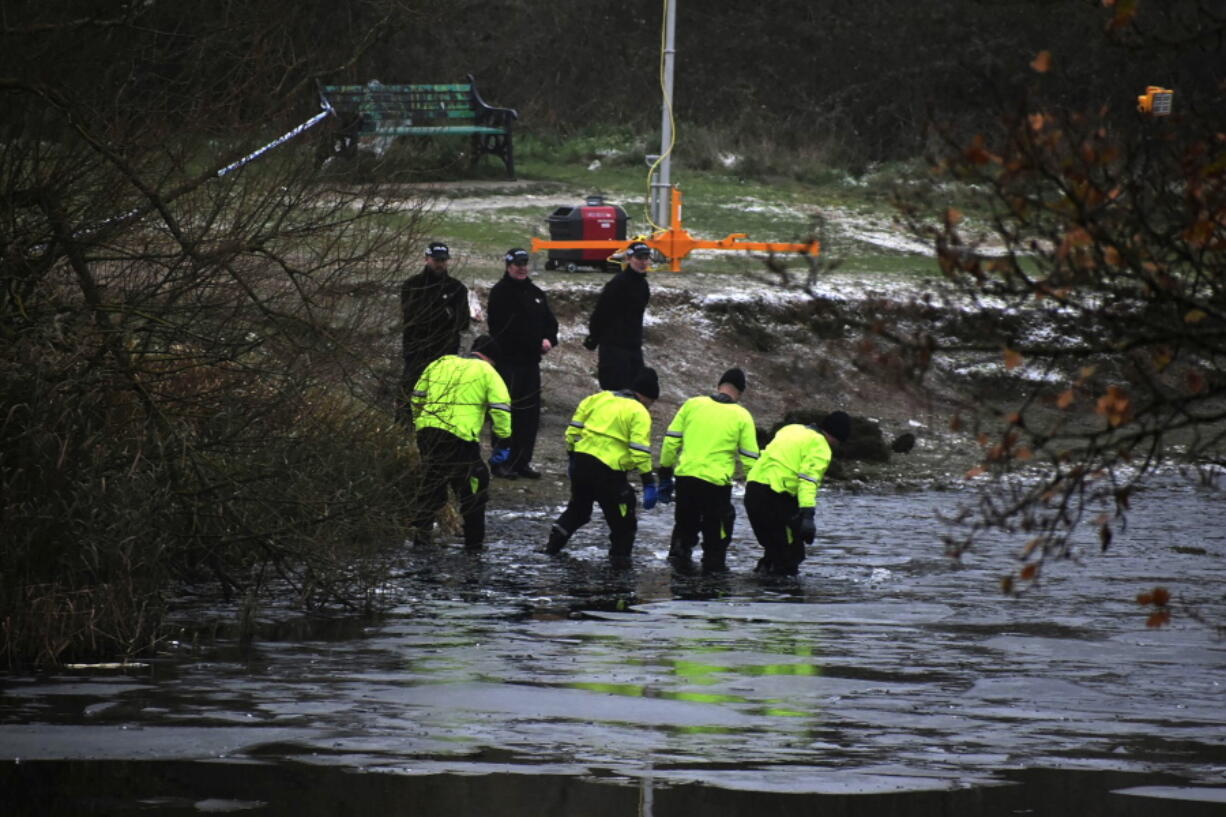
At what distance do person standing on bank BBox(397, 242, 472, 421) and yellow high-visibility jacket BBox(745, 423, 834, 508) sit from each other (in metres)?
2.87

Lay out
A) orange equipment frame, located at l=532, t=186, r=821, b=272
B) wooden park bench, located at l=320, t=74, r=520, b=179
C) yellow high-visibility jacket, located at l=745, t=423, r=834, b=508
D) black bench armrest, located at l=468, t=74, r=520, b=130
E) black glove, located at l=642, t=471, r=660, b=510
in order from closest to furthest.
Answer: yellow high-visibility jacket, located at l=745, t=423, r=834, b=508 < black glove, located at l=642, t=471, r=660, b=510 < orange equipment frame, located at l=532, t=186, r=821, b=272 < wooden park bench, located at l=320, t=74, r=520, b=179 < black bench armrest, located at l=468, t=74, r=520, b=130

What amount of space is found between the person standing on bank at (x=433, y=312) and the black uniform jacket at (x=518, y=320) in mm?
1181

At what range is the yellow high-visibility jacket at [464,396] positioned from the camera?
14.9 meters

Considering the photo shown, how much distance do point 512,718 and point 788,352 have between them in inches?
653

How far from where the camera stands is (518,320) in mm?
18344

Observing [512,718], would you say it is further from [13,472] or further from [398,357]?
[398,357]

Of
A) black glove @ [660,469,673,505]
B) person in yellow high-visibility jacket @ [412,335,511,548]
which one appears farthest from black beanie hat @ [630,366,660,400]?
person in yellow high-visibility jacket @ [412,335,511,548]

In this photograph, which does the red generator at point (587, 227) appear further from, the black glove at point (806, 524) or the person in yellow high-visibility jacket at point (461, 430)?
the black glove at point (806, 524)

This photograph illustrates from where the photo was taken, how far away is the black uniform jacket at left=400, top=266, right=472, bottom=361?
15.3m

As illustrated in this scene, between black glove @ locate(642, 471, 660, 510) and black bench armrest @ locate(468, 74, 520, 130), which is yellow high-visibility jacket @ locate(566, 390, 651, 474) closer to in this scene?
black glove @ locate(642, 471, 660, 510)

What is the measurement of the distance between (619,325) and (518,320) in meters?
1.32

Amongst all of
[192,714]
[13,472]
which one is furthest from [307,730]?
[13,472]

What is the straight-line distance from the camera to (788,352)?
83.3 feet

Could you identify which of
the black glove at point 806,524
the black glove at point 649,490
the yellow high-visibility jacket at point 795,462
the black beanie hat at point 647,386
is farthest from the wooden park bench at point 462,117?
the black glove at point 806,524
